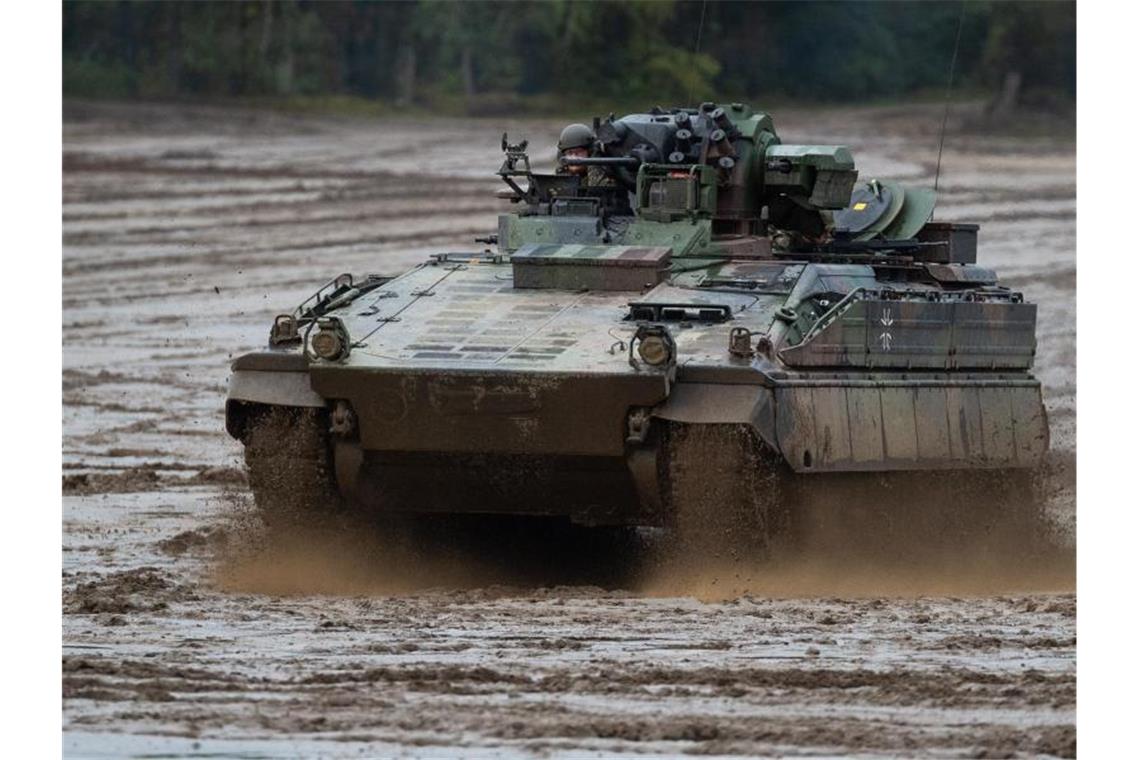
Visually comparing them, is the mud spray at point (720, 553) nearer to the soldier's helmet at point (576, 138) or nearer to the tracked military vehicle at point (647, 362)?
the tracked military vehicle at point (647, 362)

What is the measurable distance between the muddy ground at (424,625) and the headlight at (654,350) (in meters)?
1.13

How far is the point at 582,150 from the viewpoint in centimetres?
1603

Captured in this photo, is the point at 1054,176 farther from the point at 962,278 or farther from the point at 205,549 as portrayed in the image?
the point at 205,549

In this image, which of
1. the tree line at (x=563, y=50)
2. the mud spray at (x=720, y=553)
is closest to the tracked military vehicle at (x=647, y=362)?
the mud spray at (x=720, y=553)

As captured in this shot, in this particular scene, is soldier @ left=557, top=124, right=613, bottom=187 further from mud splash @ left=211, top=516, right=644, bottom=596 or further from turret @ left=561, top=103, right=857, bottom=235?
mud splash @ left=211, top=516, right=644, bottom=596

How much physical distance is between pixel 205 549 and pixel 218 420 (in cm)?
578

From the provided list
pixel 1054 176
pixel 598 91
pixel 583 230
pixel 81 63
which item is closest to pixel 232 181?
pixel 81 63

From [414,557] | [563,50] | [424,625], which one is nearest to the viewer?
[424,625]

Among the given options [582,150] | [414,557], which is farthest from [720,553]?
[582,150]

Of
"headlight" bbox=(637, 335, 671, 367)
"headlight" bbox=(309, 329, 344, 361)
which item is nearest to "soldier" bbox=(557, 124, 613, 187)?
"headlight" bbox=(309, 329, 344, 361)

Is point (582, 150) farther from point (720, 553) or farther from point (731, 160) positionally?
point (720, 553)

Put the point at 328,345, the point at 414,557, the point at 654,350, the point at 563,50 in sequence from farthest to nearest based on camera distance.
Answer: the point at 563,50 → the point at 414,557 → the point at 328,345 → the point at 654,350

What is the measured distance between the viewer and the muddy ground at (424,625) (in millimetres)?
9375

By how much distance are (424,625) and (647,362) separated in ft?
6.33
